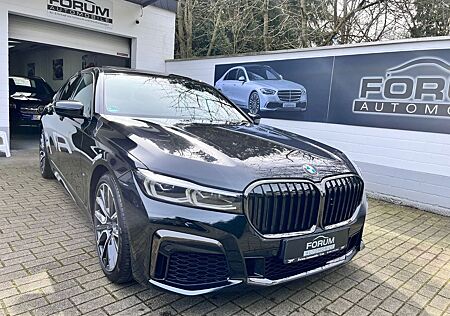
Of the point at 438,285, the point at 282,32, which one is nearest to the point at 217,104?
the point at 438,285

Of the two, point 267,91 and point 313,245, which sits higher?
point 267,91

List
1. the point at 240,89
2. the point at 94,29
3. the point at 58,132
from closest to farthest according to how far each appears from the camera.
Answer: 1. the point at 58,132
2. the point at 240,89
3. the point at 94,29

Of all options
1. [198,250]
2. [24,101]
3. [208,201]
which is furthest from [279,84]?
[24,101]

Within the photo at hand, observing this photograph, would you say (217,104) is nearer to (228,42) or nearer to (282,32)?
(282,32)

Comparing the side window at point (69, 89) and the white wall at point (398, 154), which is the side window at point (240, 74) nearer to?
the white wall at point (398, 154)

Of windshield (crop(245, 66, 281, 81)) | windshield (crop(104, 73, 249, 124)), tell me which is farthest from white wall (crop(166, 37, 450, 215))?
windshield (crop(104, 73, 249, 124))

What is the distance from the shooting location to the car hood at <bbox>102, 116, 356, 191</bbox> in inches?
85.0

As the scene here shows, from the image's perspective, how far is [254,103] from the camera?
7.43 m

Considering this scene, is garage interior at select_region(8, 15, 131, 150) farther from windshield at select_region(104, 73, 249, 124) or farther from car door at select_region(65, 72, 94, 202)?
windshield at select_region(104, 73, 249, 124)

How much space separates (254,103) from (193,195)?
5.57 metres

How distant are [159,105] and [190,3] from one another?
33.3 feet

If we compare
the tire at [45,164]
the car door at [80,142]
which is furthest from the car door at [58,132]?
the tire at [45,164]

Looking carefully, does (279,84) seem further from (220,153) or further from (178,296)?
(178,296)

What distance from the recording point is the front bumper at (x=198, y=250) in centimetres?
205
